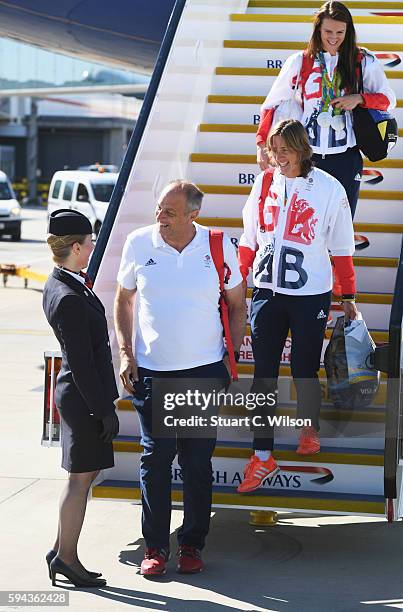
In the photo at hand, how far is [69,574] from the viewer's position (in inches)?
211

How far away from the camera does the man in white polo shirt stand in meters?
5.44

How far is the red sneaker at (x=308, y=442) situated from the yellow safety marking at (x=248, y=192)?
2.23 metres

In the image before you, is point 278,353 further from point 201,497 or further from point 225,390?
point 201,497

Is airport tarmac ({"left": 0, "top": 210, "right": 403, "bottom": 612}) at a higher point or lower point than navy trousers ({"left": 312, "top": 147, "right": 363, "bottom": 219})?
lower

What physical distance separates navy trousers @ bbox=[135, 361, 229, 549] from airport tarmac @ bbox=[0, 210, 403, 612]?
234 millimetres

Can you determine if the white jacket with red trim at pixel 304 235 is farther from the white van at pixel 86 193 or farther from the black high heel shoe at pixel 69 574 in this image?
the white van at pixel 86 193

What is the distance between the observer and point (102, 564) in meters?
5.75

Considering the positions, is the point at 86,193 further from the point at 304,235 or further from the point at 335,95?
the point at 304,235

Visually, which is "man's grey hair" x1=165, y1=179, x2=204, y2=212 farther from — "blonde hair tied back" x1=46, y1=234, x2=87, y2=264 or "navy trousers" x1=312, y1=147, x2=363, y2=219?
"navy trousers" x1=312, y1=147, x2=363, y2=219

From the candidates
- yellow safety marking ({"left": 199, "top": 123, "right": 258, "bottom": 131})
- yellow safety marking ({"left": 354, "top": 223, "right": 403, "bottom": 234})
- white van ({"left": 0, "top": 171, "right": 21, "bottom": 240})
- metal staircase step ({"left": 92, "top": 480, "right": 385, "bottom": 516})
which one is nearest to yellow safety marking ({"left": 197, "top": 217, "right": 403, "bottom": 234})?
yellow safety marking ({"left": 354, "top": 223, "right": 403, "bottom": 234})

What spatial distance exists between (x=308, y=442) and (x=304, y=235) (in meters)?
1.03

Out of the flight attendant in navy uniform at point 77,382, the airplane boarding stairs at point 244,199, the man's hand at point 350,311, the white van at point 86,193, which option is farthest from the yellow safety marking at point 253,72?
the white van at point 86,193

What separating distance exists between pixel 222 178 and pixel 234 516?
2.41 metres

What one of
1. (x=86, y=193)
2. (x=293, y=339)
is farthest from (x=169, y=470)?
(x=86, y=193)
